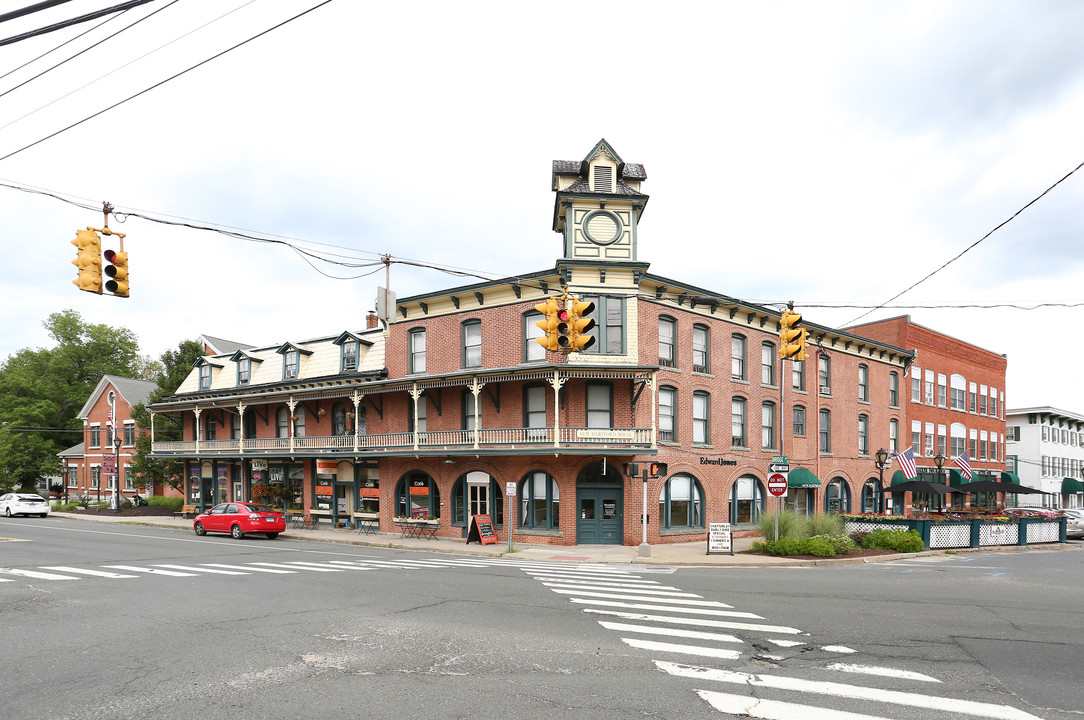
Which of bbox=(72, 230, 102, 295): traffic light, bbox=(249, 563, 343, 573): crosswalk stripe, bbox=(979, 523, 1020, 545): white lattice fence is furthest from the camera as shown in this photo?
bbox=(979, 523, 1020, 545): white lattice fence

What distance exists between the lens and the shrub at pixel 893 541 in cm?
2348

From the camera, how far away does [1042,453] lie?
6122 centimetres

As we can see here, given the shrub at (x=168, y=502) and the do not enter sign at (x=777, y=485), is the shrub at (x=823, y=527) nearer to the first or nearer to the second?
the do not enter sign at (x=777, y=485)

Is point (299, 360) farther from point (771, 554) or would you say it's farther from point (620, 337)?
point (771, 554)

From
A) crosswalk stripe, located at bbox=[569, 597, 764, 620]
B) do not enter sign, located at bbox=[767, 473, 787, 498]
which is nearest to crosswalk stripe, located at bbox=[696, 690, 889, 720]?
crosswalk stripe, located at bbox=[569, 597, 764, 620]

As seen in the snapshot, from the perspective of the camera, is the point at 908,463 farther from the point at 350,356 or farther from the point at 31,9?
the point at 31,9

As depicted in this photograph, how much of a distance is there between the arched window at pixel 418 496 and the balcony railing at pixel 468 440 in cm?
175

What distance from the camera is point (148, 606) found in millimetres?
12117

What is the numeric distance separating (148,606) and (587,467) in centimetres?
1622

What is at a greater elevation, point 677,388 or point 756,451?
point 677,388

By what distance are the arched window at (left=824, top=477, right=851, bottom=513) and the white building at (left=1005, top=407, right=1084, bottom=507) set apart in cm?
3263

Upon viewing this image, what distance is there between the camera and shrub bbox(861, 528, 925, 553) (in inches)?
925

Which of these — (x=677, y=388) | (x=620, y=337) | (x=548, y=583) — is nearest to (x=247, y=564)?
(x=548, y=583)

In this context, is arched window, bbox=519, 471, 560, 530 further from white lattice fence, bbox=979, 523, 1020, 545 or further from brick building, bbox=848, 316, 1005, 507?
brick building, bbox=848, 316, 1005, 507
